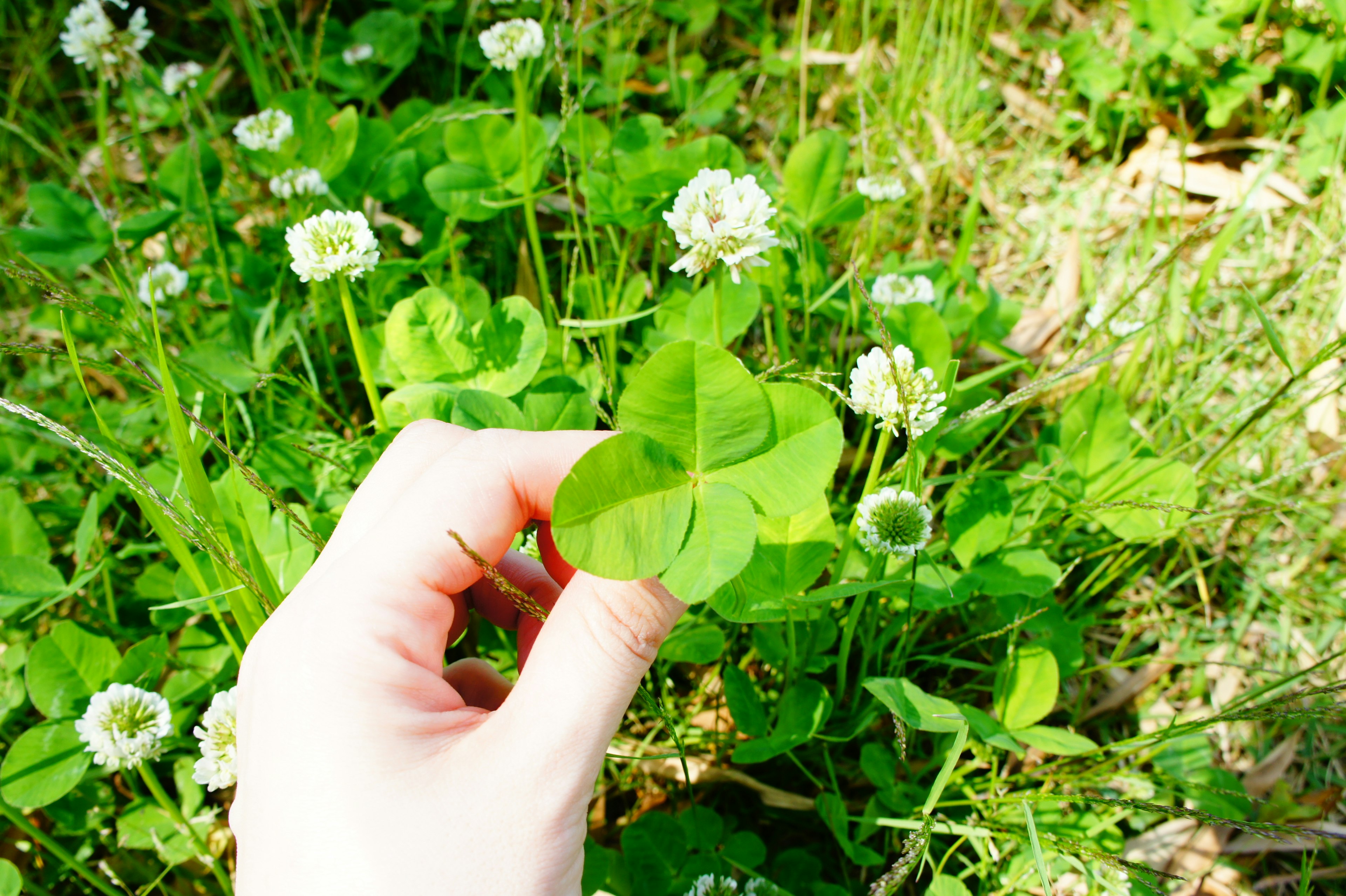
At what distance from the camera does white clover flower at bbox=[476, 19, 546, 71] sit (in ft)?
6.47

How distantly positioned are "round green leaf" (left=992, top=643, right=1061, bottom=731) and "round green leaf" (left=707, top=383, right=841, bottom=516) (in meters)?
0.78

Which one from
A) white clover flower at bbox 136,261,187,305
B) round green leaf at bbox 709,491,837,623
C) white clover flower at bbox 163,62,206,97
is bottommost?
round green leaf at bbox 709,491,837,623

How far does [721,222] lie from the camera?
1388mm

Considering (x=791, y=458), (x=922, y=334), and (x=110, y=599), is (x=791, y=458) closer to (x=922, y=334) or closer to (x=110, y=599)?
(x=922, y=334)

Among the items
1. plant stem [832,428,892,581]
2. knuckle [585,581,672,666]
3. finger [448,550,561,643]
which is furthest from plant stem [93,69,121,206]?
plant stem [832,428,892,581]

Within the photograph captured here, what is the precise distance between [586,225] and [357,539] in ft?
4.93

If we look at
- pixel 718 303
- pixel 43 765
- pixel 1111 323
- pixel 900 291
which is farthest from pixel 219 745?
pixel 1111 323

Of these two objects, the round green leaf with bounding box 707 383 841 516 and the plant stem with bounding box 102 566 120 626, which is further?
the plant stem with bounding box 102 566 120 626

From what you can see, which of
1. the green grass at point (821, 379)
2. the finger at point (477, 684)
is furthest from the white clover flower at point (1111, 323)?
the finger at point (477, 684)

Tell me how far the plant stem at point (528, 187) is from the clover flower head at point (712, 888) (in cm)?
121

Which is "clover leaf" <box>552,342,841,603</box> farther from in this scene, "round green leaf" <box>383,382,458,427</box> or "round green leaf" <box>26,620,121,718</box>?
"round green leaf" <box>26,620,121,718</box>

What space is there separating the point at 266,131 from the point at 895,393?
1.92 meters

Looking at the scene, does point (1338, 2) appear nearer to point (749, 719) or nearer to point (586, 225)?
point (586, 225)

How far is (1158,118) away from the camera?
2957mm
